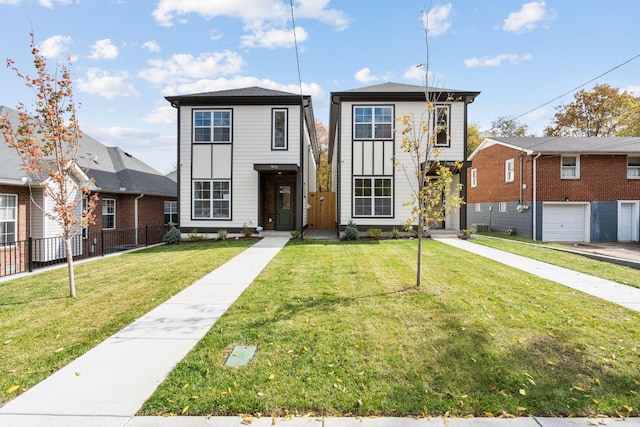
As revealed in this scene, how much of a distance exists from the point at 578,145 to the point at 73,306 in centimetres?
2193

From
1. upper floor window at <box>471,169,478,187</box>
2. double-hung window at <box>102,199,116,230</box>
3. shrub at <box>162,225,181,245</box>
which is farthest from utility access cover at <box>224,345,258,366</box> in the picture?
upper floor window at <box>471,169,478,187</box>

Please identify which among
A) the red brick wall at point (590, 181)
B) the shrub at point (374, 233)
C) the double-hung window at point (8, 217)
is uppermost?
the red brick wall at point (590, 181)

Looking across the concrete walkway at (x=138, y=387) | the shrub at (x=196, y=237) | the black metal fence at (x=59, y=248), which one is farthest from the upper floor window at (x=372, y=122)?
the concrete walkway at (x=138, y=387)

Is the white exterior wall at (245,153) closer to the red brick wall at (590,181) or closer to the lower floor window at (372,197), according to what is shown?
the lower floor window at (372,197)

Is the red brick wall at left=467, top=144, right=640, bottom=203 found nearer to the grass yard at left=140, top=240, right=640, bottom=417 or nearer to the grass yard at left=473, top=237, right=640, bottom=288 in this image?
the grass yard at left=473, top=237, right=640, bottom=288

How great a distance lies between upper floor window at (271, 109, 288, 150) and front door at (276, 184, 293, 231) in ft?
7.30

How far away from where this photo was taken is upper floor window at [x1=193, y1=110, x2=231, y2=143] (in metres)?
14.4

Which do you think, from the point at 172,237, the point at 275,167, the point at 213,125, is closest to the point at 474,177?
A: the point at 275,167

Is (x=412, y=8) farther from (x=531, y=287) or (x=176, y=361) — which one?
(x=176, y=361)

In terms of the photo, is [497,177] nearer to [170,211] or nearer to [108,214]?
[170,211]

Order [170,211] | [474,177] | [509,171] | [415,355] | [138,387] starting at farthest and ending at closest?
[474,177], [170,211], [509,171], [415,355], [138,387]

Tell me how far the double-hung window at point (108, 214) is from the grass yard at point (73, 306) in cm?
579

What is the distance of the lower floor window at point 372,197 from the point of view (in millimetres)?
14102

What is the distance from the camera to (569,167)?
1627 cm
